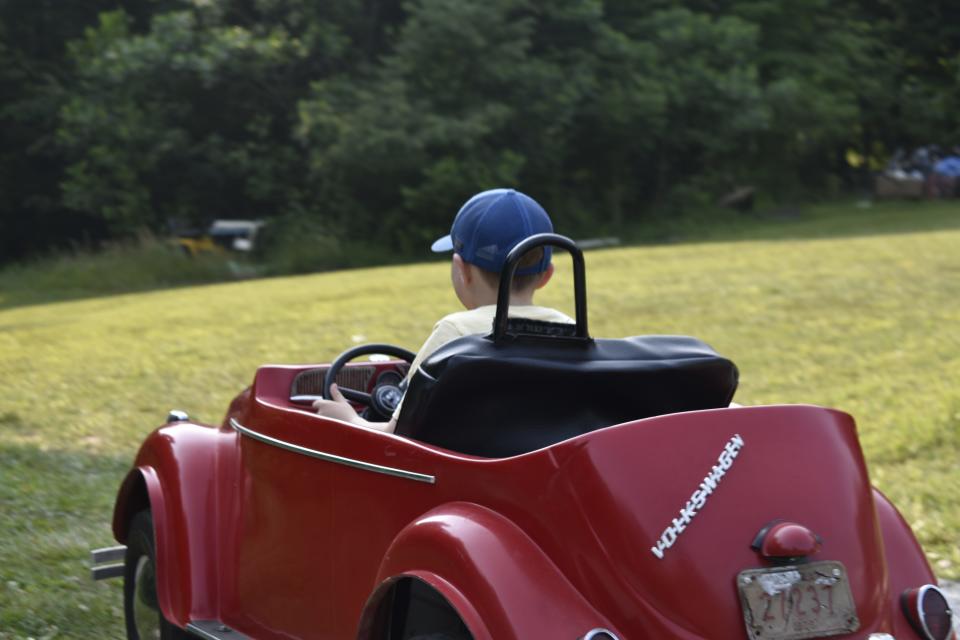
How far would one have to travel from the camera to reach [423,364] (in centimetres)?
341

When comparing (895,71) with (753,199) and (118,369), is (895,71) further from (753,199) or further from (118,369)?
(118,369)

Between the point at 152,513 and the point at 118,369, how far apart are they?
8.70 m

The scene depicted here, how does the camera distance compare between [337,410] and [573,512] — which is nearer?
[573,512]

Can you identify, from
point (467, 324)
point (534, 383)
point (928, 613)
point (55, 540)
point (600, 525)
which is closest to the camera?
point (600, 525)

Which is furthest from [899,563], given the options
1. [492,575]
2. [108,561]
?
[108,561]

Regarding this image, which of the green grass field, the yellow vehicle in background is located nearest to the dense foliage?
the yellow vehicle in background

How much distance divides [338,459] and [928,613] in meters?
1.46

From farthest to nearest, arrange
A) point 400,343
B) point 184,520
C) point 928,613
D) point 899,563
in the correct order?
point 400,343
point 184,520
point 899,563
point 928,613

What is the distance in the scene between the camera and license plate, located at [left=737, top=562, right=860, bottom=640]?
2.92 meters

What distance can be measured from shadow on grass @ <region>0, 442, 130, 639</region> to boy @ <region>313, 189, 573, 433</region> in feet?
6.43

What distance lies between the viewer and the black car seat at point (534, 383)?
330 centimetres

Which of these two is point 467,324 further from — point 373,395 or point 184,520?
point 184,520

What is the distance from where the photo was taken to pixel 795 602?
9.70 ft

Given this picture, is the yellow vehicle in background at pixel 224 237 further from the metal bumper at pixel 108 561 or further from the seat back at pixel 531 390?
the seat back at pixel 531 390
